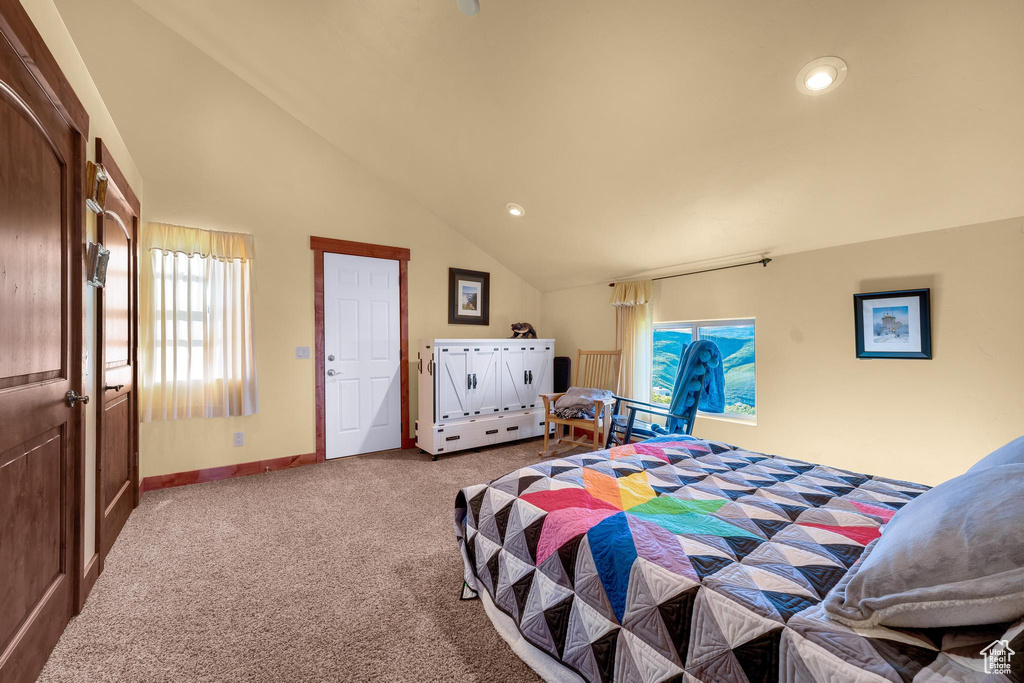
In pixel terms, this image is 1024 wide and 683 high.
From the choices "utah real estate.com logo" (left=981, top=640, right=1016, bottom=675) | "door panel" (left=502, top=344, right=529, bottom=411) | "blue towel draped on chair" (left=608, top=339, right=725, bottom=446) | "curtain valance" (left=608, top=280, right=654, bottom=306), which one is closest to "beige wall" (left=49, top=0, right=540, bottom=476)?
"door panel" (left=502, top=344, right=529, bottom=411)

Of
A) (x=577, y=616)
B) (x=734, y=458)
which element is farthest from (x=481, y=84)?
(x=577, y=616)

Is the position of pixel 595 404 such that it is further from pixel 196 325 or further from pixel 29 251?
pixel 29 251

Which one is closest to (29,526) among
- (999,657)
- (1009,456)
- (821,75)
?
(999,657)

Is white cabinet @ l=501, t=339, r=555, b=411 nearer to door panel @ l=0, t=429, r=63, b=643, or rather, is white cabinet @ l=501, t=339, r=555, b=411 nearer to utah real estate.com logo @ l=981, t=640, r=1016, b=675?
door panel @ l=0, t=429, r=63, b=643

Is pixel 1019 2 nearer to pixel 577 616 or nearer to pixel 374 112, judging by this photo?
pixel 577 616

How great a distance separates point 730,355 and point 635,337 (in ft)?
2.94

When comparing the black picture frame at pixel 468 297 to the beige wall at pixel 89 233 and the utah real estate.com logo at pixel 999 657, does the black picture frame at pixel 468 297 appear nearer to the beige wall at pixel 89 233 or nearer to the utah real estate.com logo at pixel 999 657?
the beige wall at pixel 89 233

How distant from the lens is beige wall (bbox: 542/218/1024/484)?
2.39 metres

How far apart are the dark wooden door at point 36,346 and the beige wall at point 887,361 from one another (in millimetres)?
4135

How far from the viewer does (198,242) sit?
11.0 ft

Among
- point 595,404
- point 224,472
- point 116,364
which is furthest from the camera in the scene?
point 595,404

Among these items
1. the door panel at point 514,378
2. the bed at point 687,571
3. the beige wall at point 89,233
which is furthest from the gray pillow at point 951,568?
the door panel at point 514,378

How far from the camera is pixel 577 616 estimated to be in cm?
121

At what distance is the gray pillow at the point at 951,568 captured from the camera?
73 centimetres
